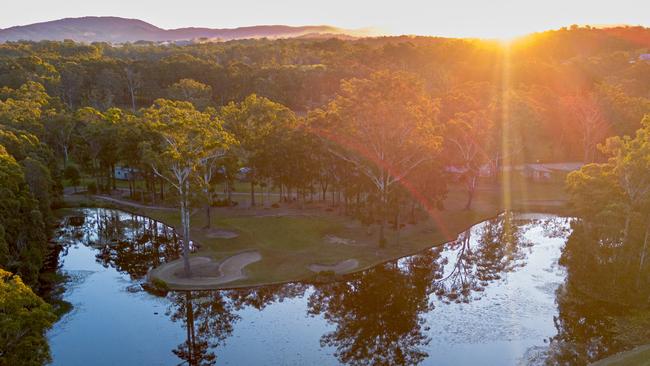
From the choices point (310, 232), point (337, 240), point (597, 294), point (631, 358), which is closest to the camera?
point (631, 358)

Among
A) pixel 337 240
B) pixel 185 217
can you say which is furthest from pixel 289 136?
pixel 185 217

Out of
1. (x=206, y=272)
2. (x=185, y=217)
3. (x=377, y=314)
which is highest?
(x=185, y=217)

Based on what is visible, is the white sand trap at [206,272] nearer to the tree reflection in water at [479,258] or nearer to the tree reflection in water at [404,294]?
the tree reflection in water at [404,294]

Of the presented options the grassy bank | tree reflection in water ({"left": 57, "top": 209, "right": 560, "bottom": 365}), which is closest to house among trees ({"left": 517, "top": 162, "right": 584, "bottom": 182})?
tree reflection in water ({"left": 57, "top": 209, "right": 560, "bottom": 365})

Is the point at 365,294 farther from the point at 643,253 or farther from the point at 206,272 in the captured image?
the point at 643,253

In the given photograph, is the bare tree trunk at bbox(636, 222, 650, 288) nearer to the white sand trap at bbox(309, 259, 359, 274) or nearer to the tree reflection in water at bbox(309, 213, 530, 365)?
the tree reflection in water at bbox(309, 213, 530, 365)

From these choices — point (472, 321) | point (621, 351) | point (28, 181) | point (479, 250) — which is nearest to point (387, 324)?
point (472, 321)

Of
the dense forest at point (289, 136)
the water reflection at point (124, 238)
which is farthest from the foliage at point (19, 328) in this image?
the water reflection at point (124, 238)
